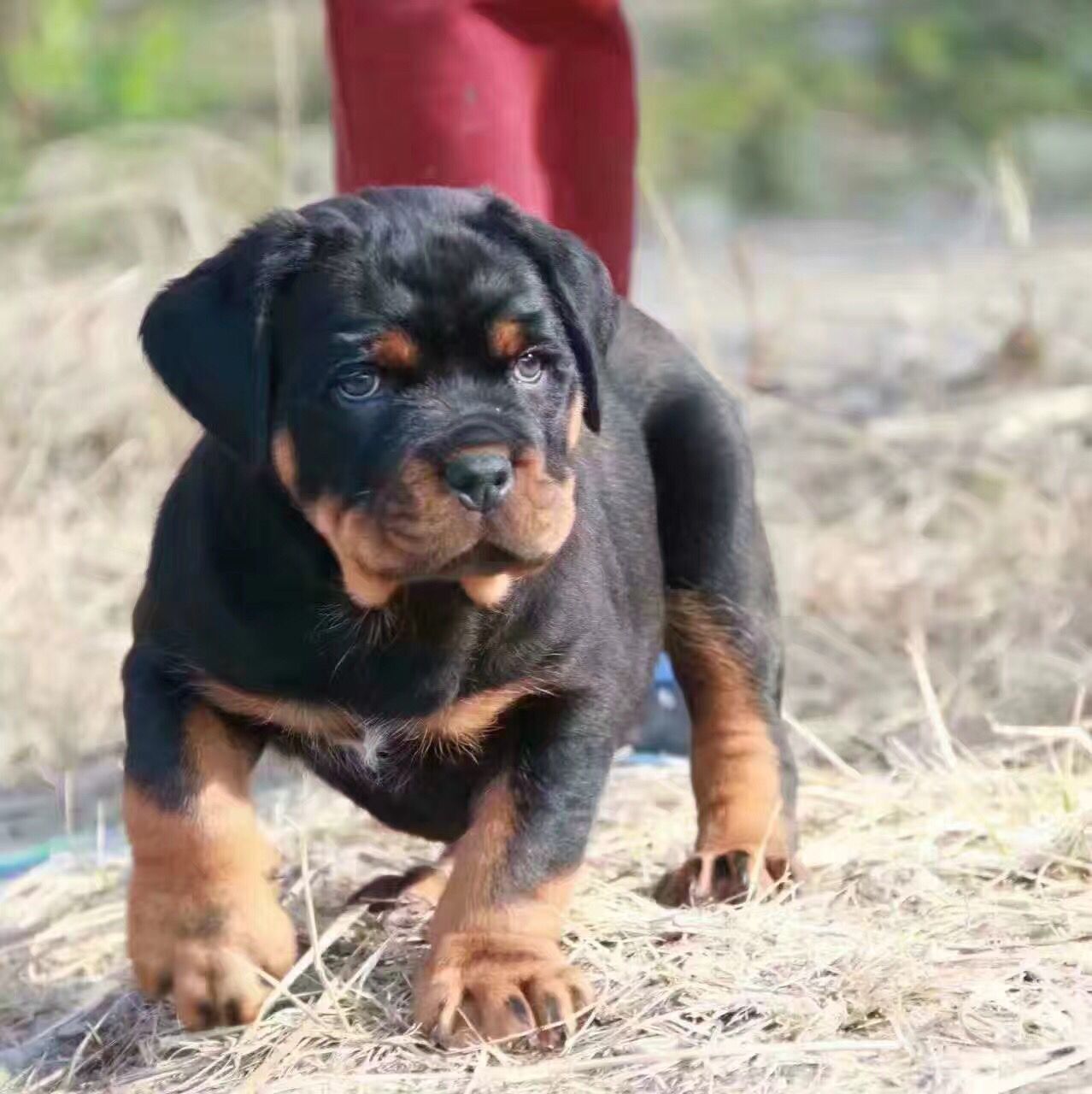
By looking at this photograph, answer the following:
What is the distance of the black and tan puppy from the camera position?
3.50 meters

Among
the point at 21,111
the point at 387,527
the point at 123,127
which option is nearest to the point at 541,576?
the point at 387,527

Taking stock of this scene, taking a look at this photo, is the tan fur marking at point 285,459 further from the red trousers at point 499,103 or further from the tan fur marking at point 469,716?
the red trousers at point 499,103

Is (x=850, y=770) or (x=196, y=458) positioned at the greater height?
(x=196, y=458)

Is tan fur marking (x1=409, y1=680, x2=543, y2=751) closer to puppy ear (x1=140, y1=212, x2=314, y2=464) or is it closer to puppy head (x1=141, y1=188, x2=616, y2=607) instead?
puppy head (x1=141, y1=188, x2=616, y2=607)

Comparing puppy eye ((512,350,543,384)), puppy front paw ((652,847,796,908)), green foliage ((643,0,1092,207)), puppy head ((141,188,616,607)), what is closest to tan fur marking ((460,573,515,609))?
puppy head ((141,188,616,607))

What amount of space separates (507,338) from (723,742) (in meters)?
1.22

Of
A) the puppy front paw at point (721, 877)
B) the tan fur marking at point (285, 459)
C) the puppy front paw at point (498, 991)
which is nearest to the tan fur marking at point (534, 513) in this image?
the tan fur marking at point (285, 459)

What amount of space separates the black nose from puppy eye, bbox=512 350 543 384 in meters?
0.31

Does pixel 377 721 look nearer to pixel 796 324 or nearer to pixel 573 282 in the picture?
pixel 573 282

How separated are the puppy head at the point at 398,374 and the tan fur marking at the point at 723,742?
0.92 metres

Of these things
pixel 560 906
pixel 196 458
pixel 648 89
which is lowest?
pixel 648 89

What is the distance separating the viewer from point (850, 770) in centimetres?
481

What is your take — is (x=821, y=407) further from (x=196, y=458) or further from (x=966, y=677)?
(x=196, y=458)

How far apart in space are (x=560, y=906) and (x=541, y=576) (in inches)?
22.4
